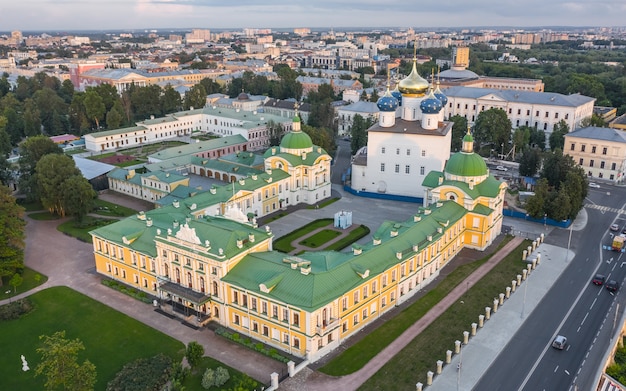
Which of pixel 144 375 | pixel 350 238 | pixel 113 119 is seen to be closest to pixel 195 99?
pixel 113 119

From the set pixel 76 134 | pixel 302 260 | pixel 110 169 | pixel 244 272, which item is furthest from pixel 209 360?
pixel 76 134

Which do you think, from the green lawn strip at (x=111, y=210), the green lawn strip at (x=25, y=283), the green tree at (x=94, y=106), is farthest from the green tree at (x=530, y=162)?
the green tree at (x=94, y=106)

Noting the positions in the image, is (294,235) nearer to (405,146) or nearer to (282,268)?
(282,268)

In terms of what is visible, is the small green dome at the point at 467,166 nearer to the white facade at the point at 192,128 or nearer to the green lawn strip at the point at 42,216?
the green lawn strip at the point at 42,216

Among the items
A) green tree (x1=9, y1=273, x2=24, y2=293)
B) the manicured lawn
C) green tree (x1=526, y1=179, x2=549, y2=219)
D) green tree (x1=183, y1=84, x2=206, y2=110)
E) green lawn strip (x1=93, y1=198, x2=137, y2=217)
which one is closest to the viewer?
the manicured lawn

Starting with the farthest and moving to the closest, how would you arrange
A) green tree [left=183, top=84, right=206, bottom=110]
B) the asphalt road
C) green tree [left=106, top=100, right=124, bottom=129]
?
1. green tree [left=183, top=84, right=206, bottom=110]
2. green tree [left=106, top=100, right=124, bottom=129]
3. the asphalt road

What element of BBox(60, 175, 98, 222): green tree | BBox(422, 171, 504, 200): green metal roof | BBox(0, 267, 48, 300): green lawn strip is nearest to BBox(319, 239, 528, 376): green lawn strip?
A: BBox(422, 171, 504, 200): green metal roof

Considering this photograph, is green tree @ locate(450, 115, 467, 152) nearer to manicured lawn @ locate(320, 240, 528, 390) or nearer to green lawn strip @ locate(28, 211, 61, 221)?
manicured lawn @ locate(320, 240, 528, 390)
